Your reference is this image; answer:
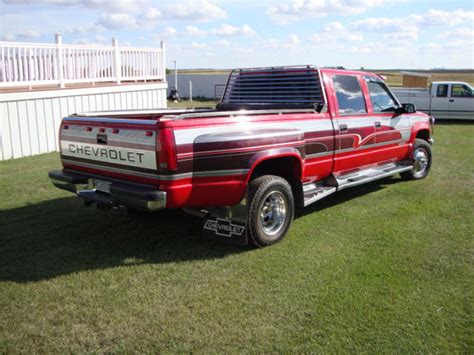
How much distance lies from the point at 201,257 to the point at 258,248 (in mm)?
631

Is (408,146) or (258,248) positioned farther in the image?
(408,146)

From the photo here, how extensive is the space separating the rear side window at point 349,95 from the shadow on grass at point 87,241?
1.42 m

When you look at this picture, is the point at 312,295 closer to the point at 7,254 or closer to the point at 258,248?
the point at 258,248

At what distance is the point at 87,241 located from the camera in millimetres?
5309

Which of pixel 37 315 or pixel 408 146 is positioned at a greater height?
pixel 408 146

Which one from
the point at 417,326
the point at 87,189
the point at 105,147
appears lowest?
the point at 417,326

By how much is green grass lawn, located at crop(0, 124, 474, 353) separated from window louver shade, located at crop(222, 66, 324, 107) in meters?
1.56

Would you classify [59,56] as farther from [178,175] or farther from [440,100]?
[440,100]

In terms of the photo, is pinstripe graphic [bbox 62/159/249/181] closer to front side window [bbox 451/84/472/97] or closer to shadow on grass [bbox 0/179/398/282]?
shadow on grass [bbox 0/179/398/282]

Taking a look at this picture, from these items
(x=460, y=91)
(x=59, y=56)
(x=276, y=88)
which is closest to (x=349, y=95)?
(x=276, y=88)

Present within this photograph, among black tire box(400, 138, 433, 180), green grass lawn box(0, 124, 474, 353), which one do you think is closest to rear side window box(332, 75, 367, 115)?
green grass lawn box(0, 124, 474, 353)

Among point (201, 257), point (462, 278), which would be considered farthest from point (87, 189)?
point (462, 278)

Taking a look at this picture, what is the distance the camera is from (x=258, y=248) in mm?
5121

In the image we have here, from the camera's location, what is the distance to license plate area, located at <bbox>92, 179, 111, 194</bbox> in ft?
15.6
